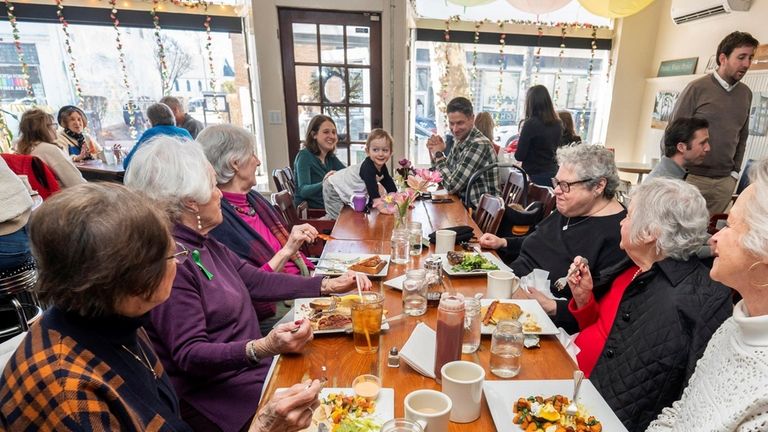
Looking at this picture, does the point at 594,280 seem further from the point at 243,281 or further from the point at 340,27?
the point at 340,27

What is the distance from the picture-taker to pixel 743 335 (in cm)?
80

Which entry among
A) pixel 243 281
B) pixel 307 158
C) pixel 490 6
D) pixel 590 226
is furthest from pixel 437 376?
pixel 490 6

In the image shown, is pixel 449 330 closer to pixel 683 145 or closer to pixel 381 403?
pixel 381 403

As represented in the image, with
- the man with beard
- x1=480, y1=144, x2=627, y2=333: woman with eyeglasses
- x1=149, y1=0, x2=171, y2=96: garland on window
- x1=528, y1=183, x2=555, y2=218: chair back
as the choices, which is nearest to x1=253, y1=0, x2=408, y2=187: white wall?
x1=149, y1=0, x2=171, y2=96: garland on window

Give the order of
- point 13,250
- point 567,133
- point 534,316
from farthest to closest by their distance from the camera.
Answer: point 567,133 → point 13,250 → point 534,316

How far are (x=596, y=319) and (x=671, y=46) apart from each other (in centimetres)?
548

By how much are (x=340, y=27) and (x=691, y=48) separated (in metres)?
4.37

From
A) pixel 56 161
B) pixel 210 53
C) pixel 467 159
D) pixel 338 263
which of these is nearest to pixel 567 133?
pixel 467 159

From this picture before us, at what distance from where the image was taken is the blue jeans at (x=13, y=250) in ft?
7.14

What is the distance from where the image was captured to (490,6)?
525 cm

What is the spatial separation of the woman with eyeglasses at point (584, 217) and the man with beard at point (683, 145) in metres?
0.98

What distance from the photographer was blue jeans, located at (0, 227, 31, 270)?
7.14ft

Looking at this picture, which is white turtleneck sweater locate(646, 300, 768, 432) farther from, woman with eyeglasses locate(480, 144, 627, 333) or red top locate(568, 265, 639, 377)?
woman with eyeglasses locate(480, 144, 627, 333)

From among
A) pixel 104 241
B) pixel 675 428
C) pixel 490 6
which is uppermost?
pixel 490 6
